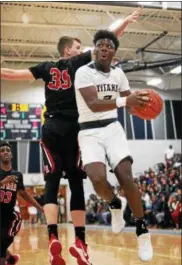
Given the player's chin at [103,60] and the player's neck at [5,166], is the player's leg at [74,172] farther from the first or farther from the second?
the player's neck at [5,166]

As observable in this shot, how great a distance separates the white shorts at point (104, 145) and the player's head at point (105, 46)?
60 cm

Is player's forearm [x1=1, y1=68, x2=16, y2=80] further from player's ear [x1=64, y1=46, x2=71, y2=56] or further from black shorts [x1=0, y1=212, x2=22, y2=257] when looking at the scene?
black shorts [x1=0, y1=212, x2=22, y2=257]

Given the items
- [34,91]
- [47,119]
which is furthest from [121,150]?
[34,91]

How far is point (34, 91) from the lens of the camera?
2497 centimetres

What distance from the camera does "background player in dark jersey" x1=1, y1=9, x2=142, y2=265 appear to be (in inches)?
172

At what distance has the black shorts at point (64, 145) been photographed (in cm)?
447

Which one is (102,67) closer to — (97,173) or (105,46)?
(105,46)

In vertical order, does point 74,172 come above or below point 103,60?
below

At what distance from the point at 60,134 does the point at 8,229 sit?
1.58m

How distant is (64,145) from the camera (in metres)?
4.49

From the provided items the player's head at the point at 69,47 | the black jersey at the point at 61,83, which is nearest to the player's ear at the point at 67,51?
the player's head at the point at 69,47

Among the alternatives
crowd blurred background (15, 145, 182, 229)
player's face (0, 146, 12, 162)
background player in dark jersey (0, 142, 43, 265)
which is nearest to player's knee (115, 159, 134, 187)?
background player in dark jersey (0, 142, 43, 265)

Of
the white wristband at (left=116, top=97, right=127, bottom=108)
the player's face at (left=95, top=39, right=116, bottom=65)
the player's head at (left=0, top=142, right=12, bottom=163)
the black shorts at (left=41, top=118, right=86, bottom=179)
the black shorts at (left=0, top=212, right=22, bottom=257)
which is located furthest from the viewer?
the player's head at (left=0, top=142, right=12, bottom=163)

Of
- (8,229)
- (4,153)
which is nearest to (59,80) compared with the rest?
(4,153)
